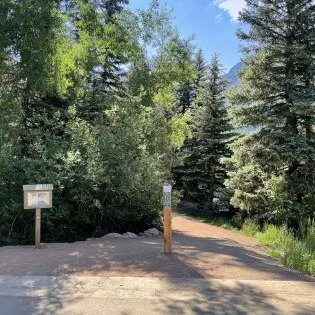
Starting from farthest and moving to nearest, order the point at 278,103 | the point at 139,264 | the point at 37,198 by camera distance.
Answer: the point at 278,103 → the point at 37,198 → the point at 139,264

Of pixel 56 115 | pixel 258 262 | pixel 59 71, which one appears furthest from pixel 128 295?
pixel 59 71

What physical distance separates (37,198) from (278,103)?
1174cm

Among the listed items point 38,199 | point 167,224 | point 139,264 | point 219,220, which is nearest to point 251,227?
point 219,220

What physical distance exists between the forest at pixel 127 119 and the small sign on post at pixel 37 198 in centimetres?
122

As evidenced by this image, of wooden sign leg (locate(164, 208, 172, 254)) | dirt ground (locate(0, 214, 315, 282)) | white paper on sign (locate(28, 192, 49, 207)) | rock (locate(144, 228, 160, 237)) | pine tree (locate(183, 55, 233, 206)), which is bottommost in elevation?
rock (locate(144, 228, 160, 237))

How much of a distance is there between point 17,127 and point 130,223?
4.71m

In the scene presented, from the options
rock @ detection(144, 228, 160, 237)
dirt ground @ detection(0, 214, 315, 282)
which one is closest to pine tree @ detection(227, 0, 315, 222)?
rock @ detection(144, 228, 160, 237)

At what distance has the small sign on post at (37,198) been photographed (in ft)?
28.5

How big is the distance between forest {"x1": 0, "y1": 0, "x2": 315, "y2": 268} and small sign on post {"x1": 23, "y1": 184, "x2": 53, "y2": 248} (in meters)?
1.22

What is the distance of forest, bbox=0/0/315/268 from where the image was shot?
1062 centimetres

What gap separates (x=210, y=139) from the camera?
25.9 m

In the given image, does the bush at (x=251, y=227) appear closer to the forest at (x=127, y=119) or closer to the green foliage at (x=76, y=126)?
the forest at (x=127, y=119)

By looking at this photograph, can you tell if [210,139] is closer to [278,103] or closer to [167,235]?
[278,103]

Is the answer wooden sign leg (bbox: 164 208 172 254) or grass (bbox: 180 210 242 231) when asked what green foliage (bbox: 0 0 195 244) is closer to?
wooden sign leg (bbox: 164 208 172 254)
